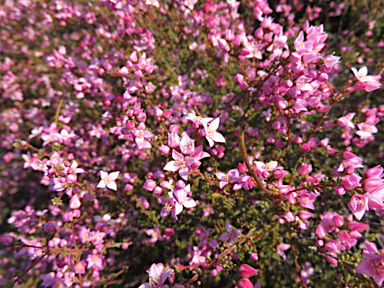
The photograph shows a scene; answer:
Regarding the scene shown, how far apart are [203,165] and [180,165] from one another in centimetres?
119

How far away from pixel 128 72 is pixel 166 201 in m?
1.27

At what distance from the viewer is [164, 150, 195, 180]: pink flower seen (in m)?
1.30

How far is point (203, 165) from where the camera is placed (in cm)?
252

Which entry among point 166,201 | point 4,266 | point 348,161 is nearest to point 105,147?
point 166,201

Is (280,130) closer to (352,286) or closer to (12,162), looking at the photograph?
(352,286)

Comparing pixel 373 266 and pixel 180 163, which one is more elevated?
pixel 180 163

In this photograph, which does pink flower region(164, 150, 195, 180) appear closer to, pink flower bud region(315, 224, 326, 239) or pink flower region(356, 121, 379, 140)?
pink flower bud region(315, 224, 326, 239)

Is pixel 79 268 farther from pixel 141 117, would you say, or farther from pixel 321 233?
pixel 321 233

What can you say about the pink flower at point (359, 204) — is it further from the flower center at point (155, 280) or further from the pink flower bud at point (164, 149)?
the flower center at point (155, 280)

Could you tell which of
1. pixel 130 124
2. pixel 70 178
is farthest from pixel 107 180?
pixel 130 124

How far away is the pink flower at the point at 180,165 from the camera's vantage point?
1.30 meters

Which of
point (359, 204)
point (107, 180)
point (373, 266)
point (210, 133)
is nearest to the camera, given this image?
point (373, 266)

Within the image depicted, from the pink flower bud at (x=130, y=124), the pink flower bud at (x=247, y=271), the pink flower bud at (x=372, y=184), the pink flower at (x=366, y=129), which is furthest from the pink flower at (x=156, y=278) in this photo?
the pink flower at (x=366, y=129)

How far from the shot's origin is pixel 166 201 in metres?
1.58
